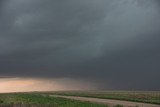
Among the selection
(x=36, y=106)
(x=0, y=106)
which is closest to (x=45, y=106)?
(x=36, y=106)

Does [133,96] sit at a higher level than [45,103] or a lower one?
higher

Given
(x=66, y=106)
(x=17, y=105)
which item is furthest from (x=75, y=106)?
(x=17, y=105)

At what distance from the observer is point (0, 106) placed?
1438 inches

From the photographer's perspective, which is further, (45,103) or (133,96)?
(133,96)

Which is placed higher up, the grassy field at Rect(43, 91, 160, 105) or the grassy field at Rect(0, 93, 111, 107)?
the grassy field at Rect(43, 91, 160, 105)

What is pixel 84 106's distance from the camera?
45781 millimetres

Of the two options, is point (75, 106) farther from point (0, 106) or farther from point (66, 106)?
point (0, 106)

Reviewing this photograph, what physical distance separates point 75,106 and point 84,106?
1.20 metres

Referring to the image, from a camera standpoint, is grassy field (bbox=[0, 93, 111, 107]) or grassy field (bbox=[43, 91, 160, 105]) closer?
grassy field (bbox=[0, 93, 111, 107])

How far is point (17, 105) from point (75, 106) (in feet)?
31.8

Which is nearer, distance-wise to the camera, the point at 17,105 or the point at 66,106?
the point at 17,105

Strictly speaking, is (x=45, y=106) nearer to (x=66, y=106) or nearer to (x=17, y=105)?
(x=17, y=105)

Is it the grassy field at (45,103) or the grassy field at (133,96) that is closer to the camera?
the grassy field at (45,103)

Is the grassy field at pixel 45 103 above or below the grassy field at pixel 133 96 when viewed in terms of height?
below
